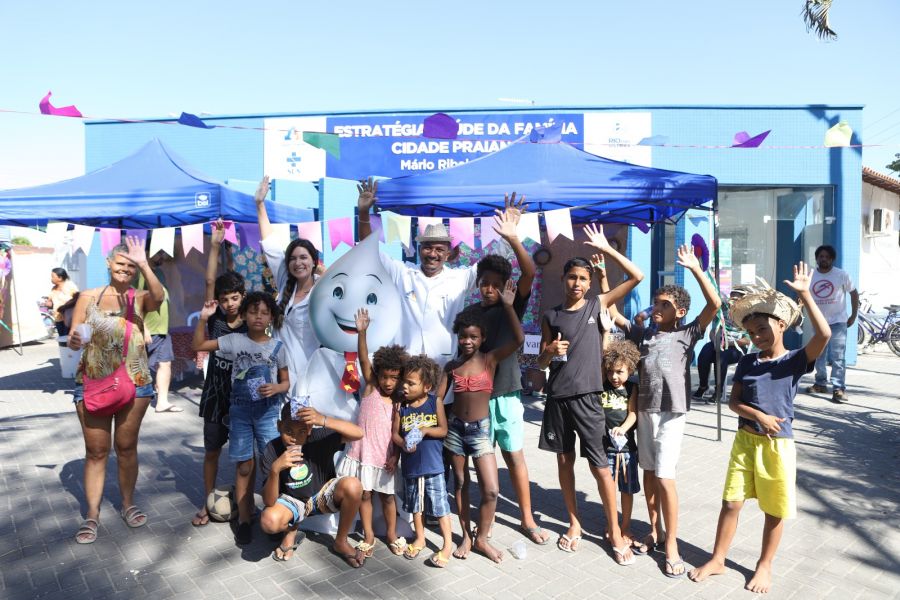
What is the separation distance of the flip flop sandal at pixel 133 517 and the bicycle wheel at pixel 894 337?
42.8 feet

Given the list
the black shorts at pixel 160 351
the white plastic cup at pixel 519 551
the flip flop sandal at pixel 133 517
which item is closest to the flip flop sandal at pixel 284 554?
the flip flop sandal at pixel 133 517

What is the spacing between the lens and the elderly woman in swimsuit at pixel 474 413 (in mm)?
3464

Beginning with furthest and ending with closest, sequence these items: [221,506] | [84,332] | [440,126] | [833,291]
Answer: [833,291], [440,126], [221,506], [84,332]

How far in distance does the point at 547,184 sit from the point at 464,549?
11.0 feet

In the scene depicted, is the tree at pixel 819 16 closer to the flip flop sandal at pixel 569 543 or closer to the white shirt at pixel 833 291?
the white shirt at pixel 833 291

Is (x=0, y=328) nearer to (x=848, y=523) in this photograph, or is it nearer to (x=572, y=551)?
(x=572, y=551)

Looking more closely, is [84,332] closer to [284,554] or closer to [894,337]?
[284,554]

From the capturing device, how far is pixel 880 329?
12086 mm

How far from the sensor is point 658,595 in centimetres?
306

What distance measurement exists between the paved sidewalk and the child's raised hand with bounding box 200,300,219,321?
52.4 inches

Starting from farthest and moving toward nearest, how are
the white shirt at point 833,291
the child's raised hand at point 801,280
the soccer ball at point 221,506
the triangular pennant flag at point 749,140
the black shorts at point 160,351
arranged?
the white shirt at point 833,291 → the black shorts at point 160,351 → the triangular pennant flag at point 749,140 → the soccer ball at point 221,506 → the child's raised hand at point 801,280

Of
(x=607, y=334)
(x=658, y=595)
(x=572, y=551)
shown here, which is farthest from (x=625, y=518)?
(x=607, y=334)

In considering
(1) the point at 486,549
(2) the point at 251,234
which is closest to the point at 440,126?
(2) the point at 251,234

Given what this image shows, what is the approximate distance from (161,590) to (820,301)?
753 centimetres
